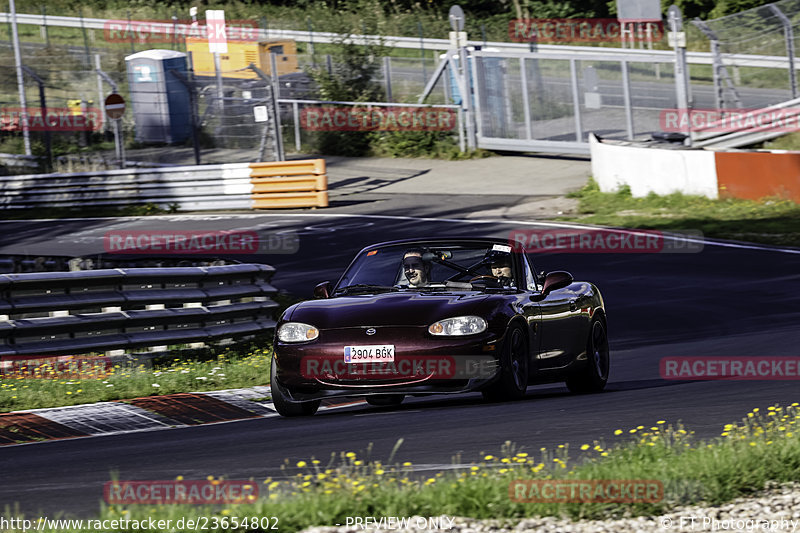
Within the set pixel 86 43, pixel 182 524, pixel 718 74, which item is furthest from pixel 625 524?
pixel 86 43

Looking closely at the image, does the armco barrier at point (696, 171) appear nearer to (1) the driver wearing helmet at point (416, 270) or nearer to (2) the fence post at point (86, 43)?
(1) the driver wearing helmet at point (416, 270)

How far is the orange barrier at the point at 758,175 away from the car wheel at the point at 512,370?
14169mm

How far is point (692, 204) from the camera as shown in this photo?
23719 mm

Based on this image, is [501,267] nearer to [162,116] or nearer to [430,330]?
[430,330]

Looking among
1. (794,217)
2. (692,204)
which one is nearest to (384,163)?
(692,204)

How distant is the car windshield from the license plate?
41.0 inches

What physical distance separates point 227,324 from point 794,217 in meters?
12.5

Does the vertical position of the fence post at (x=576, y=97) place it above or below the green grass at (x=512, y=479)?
above

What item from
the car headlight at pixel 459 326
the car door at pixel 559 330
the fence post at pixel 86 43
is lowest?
the car door at pixel 559 330

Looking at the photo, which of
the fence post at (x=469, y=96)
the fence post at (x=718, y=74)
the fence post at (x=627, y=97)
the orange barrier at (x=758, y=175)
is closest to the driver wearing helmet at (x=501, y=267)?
the orange barrier at (x=758, y=175)

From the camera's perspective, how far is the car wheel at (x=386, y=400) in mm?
8888

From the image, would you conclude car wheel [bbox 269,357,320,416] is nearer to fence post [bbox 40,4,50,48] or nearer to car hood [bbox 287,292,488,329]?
car hood [bbox 287,292,488,329]

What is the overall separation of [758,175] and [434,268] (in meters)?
14.5

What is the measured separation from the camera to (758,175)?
74.7 ft
